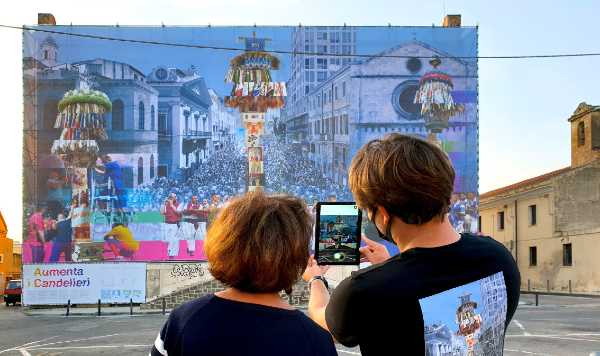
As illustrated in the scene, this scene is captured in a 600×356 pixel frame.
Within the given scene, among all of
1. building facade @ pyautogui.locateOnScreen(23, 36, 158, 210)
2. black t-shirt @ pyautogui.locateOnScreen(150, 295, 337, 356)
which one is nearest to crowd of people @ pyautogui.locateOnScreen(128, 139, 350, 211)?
building facade @ pyautogui.locateOnScreen(23, 36, 158, 210)

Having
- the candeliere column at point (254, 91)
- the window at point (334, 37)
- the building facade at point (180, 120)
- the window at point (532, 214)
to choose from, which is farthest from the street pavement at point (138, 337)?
the window at point (532, 214)

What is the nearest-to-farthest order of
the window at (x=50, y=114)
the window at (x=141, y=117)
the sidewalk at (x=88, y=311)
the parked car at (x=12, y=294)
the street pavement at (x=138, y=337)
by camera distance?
the street pavement at (x=138, y=337)
the sidewalk at (x=88, y=311)
the window at (x=141, y=117)
the window at (x=50, y=114)
the parked car at (x=12, y=294)

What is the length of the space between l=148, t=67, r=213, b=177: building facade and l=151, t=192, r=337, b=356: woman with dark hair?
35358mm

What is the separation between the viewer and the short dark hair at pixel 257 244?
7.52ft

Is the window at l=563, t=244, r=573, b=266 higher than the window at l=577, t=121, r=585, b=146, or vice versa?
the window at l=577, t=121, r=585, b=146

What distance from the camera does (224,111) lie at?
3822 cm

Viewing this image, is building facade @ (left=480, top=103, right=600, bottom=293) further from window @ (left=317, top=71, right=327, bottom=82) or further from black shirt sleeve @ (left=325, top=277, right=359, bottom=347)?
black shirt sleeve @ (left=325, top=277, right=359, bottom=347)

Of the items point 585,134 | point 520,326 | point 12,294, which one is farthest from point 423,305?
point 585,134

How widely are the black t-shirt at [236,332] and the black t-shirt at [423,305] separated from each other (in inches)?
5.6

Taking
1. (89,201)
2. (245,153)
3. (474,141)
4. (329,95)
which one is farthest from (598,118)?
(89,201)

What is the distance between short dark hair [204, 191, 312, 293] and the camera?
229cm

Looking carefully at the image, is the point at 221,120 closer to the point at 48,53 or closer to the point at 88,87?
the point at 88,87

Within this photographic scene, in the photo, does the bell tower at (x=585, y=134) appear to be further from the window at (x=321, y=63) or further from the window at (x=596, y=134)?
the window at (x=321, y=63)

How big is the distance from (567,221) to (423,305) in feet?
141
